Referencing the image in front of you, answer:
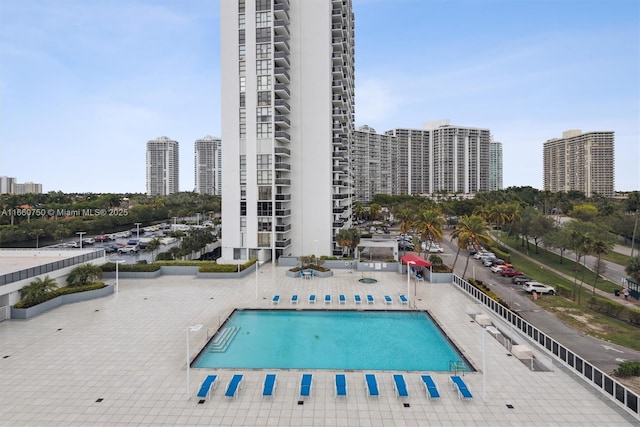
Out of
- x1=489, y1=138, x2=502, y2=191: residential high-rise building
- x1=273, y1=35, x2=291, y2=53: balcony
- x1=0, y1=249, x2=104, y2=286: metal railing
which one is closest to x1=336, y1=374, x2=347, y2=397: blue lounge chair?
x1=0, y1=249, x2=104, y2=286: metal railing

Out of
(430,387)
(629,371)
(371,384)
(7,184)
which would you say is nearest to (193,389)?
(371,384)

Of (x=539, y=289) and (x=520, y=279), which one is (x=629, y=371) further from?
(x=520, y=279)

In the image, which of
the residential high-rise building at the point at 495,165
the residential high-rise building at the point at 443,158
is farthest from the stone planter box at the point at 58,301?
the residential high-rise building at the point at 495,165

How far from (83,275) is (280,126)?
24721mm

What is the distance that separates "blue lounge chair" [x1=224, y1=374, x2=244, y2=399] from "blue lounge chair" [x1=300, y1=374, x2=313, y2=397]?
226cm

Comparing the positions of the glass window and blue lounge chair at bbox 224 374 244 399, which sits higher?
the glass window

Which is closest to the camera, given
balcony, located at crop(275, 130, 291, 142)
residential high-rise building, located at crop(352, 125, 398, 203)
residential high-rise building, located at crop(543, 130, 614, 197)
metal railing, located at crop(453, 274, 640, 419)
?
metal railing, located at crop(453, 274, 640, 419)

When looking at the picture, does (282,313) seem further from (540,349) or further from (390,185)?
(390,185)

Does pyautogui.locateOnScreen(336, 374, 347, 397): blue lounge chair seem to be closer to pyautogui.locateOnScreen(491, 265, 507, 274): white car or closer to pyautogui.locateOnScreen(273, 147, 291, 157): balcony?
pyautogui.locateOnScreen(273, 147, 291, 157): balcony

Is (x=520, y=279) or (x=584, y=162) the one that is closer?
(x=520, y=279)

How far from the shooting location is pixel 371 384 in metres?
13.1

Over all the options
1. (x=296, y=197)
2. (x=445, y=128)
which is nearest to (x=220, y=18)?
(x=296, y=197)

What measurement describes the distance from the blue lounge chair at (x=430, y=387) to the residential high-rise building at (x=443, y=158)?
139 m

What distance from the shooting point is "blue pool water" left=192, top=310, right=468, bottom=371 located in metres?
16.2
